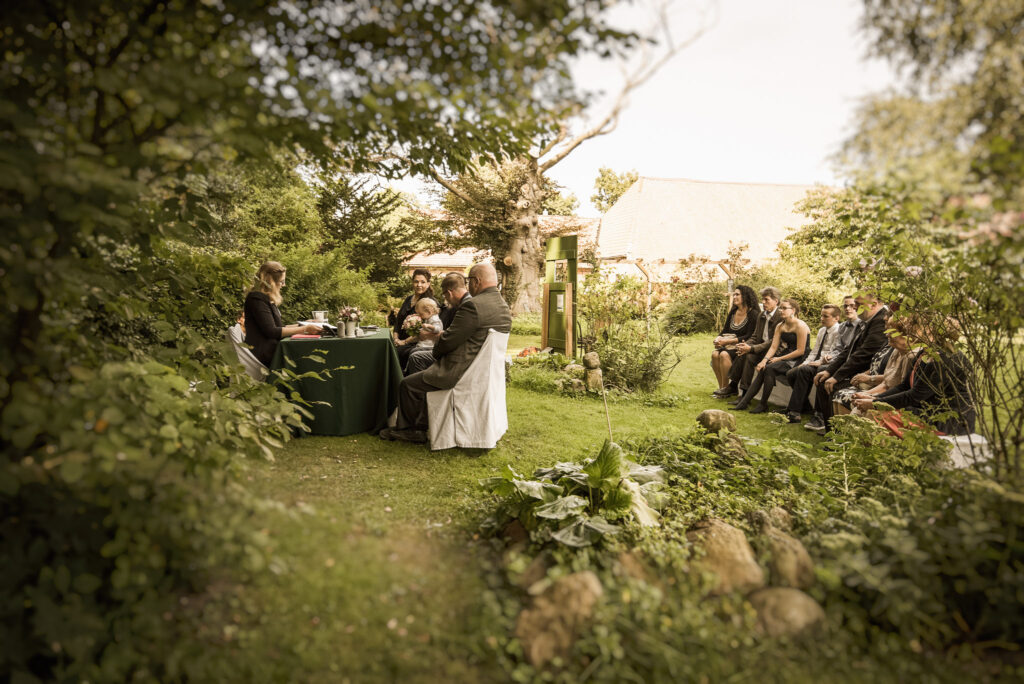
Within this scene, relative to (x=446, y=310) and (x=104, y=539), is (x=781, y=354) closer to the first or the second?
(x=446, y=310)

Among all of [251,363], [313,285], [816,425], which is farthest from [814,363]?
[313,285]

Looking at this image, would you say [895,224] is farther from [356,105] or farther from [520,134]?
[356,105]

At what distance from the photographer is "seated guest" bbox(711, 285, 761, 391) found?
26.5ft

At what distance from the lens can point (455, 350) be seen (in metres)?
→ 4.87

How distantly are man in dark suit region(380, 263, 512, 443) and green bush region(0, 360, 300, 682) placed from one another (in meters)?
2.90

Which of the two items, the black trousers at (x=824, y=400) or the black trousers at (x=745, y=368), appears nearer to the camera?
the black trousers at (x=824, y=400)

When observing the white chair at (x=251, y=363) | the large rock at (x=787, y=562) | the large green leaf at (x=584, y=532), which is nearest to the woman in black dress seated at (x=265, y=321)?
the white chair at (x=251, y=363)

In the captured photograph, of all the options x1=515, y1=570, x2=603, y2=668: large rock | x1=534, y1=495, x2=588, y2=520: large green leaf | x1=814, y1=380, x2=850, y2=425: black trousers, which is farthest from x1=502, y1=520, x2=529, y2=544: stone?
x1=814, y1=380, x2=850, y2=425: black trousers

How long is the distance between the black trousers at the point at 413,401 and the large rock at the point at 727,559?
9.41ft

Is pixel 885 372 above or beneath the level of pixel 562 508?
above

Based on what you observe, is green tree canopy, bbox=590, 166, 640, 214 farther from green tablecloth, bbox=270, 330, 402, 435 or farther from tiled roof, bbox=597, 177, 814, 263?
green tablecloth, bbox=270, 330, 402, 435

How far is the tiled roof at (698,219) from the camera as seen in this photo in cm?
1783

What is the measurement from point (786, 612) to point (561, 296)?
29.1ft

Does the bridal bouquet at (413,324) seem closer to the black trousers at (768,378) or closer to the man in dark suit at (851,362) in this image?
the black trousers at (768,378)
